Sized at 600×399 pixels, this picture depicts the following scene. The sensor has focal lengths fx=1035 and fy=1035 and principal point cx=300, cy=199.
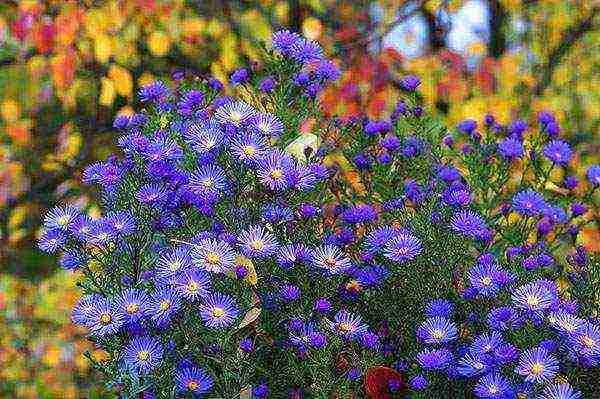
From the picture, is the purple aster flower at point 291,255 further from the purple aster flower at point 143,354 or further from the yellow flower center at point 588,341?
the yellow flower center at point 588,341

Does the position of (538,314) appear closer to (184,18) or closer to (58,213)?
(58,213)

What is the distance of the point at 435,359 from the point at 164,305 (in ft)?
0.86

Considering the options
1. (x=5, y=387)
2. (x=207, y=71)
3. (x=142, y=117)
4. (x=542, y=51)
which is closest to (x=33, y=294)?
(x=5, y=387)

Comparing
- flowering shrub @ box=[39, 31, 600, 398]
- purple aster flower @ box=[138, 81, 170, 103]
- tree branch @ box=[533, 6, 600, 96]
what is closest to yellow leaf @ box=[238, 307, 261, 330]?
flowering shrub @ box=[39, 31, 600, 398]

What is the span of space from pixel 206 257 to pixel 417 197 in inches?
12.9

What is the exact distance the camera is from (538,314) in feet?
3.18

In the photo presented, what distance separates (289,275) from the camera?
106 cm

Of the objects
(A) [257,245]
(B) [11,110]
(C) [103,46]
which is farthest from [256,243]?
(B) [11,110]

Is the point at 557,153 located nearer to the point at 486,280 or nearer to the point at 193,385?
the point at 486,280

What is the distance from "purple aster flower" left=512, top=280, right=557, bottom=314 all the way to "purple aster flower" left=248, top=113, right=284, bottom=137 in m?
0.30

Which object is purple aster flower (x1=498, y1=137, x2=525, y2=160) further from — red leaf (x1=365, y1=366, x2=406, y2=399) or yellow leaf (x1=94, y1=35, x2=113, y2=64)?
yellow leaf (x1=94, y1=35, x2=113, y2=64)

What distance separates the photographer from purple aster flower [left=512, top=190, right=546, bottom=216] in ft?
3.92

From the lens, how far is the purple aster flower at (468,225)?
1081mm

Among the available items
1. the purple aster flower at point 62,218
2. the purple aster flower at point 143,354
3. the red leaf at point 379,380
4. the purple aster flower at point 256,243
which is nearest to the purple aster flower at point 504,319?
the red leaf at point 379,380
